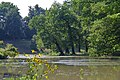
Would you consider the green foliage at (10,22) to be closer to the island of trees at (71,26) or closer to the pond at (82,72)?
the island of trees at (71,26)

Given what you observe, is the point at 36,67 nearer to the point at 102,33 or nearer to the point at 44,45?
the point at 102,33

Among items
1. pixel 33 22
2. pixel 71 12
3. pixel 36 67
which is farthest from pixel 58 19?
→ pixel 36 67

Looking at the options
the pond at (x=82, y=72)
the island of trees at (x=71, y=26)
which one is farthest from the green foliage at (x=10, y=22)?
the pond at (x=82, y=72)

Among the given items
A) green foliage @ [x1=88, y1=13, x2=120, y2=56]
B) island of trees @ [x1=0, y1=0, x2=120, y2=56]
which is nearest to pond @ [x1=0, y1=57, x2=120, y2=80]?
island of trees @ [x1=0, y1=0, x2=120, y2=56]

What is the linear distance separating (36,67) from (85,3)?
1820cm

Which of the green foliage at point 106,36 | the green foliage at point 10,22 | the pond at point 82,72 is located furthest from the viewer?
the green foliage at point 10,22

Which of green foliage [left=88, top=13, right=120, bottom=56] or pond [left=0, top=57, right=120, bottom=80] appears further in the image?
pond [left=0, top=57, right=120, bottom=80]

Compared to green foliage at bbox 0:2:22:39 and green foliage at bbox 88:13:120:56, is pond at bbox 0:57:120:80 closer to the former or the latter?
green foliage at bbox 88:13:120:56

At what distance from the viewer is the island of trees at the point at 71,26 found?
1741 cm

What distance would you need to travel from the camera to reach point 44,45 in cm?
6234

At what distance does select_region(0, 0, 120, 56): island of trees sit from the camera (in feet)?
57.1

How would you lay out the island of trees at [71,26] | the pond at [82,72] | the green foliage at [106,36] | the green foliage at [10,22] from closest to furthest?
1. the green foliage at [106,36]
2. the island of trees at [71,26]
3. the pond at [82,72]
4. the green foliage at [10,22]

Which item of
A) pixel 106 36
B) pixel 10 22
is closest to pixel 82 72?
pixel 106 36

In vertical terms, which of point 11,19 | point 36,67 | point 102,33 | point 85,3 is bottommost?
point 36,67
